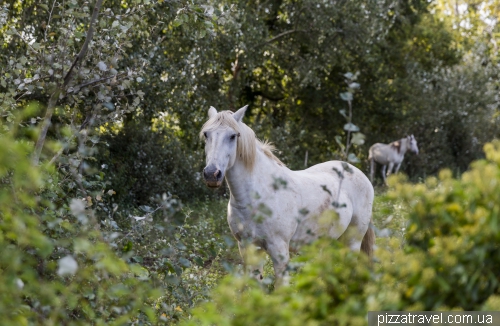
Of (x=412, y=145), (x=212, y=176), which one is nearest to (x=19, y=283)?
(x=212, y=176)

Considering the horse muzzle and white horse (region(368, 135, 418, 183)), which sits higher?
white horse (region(368, 135, 418, 183))

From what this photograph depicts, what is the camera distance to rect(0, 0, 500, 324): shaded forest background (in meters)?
3.29

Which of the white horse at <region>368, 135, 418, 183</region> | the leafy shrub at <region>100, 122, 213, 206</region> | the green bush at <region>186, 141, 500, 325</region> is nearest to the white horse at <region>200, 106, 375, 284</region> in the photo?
the green bush at <region>186, 141, 500, 325</region>

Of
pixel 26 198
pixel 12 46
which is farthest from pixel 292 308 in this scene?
pixel 12 46

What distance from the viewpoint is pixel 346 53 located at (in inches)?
723

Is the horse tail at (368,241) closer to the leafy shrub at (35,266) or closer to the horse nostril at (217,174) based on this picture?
the horse nostril at (217,174)

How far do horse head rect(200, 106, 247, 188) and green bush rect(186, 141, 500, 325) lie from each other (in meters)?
2.38

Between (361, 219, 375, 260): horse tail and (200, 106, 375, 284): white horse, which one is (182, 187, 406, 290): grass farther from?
(200, 106, 375, 284): white horse

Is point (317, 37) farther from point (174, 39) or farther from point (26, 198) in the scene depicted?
point (26, 198)

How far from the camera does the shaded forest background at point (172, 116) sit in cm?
329

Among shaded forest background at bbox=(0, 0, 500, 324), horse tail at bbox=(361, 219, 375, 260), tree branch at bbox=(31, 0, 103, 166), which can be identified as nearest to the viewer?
shaded forest background at bbox=(0, 0, 500, 324)

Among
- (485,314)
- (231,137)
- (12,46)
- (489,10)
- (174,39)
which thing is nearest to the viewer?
(485,314)

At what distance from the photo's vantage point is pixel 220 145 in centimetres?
540

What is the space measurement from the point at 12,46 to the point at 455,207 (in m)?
10.1
